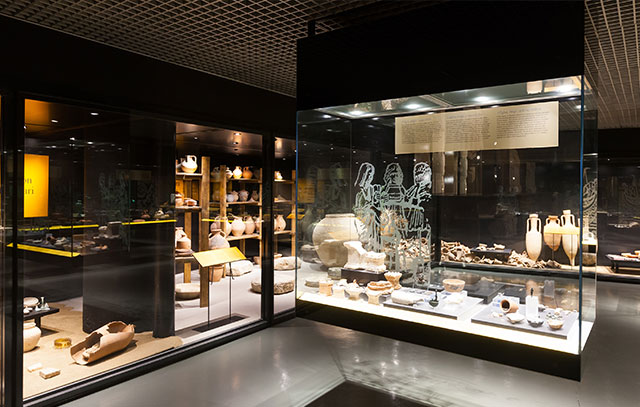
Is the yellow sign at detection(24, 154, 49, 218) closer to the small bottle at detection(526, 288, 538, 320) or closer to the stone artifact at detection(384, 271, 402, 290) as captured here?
the stone artifact at detection(384, 271, 402, 290)

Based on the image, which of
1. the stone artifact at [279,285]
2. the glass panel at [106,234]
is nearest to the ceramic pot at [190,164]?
the glass panel at [106,234]

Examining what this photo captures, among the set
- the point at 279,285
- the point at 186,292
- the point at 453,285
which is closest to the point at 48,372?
the point at 186,292

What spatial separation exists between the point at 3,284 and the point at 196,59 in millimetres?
1946

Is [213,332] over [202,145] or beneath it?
beneath

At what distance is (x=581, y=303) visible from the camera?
67.0 inches

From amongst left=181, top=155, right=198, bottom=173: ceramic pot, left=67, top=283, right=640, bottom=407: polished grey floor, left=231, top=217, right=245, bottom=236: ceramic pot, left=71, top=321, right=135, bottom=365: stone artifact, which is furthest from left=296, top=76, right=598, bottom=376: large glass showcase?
left=231, top=217, right=245, bottom=236: ceramic pot

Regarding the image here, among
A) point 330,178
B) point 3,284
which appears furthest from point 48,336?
point 330,178

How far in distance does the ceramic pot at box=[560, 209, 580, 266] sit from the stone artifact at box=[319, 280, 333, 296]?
4.22ft

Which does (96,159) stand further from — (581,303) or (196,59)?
(581,303)

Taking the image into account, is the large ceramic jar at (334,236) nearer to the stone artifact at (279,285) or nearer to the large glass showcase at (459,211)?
the large glass showcase at (459,211)

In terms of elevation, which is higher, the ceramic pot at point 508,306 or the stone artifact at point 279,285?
the ceramic pot at point 508,306

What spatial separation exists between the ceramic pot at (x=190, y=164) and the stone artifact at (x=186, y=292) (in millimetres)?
1280

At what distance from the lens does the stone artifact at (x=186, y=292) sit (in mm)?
4387

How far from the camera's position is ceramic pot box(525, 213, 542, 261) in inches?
86.4
